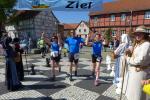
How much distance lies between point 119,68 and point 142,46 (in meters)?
3.77

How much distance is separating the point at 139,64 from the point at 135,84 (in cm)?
43

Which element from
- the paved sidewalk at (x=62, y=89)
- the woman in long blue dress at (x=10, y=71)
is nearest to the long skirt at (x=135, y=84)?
the paved sidewalk at (x=62, y=89)

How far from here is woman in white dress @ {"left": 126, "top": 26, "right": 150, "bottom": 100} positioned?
479 centimetres

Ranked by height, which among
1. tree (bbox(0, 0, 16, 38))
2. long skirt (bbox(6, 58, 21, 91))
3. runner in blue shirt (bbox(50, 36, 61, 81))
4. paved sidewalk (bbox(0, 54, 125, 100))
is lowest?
paved sidewalk (bbox(0, 54, 125, 100))

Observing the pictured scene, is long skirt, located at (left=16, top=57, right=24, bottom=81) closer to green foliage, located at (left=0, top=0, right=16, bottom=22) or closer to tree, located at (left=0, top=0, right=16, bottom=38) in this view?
tree, located at (left=0, top=0, right=16, bottom=38)

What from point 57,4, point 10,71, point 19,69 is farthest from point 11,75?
Answer: point 57,4

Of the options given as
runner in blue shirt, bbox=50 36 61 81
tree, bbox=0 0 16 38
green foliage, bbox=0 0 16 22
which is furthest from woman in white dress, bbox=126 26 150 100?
green foliage, bbox=0 0 16 22

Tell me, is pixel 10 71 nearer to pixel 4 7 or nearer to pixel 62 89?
pixel 62 89

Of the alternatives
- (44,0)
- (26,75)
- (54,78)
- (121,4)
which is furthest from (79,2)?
(121,4)

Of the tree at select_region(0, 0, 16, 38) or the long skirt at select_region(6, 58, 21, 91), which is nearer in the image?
the long skirt at select_region(6, 58, 21, 91)

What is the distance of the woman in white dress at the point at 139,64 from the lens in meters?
4.79

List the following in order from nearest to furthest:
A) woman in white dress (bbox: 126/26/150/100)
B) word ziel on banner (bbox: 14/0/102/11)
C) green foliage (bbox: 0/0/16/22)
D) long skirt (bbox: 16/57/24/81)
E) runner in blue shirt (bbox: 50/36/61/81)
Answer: woman in white dress (bbox: 126/26/150/100) < word ziel on banner (bbox: 14/0/102/11) < long skirt (bbox: 16/57/24/81) < runner in blue shirt (bbox: 50/36/61/81) < green foliage (bbox: 0/0/16/22)

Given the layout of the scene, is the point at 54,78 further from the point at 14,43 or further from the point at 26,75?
the point at 14,43

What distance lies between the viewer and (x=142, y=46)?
480 cm
